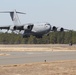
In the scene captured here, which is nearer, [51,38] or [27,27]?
[27,27]

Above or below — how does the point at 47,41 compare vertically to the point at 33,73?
below

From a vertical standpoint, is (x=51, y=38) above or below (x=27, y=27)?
below

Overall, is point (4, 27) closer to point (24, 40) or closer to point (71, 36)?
point (24, 40)

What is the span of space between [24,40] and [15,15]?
1568 inches

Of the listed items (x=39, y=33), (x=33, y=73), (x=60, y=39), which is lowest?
(x=60, y=39)

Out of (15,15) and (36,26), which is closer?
(36,26)

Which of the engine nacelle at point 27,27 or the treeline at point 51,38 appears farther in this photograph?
the treeline at point 51,38

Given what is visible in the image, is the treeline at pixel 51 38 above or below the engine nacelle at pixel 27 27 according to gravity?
below

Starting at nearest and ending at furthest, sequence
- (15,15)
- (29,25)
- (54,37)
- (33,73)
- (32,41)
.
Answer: (33,73)
(29,25)
(15,15)
(32,41)
(54,37)

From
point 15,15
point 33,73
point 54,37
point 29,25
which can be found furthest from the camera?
point 54,37

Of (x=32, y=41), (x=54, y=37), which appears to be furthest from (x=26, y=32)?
(x=54, y=37)

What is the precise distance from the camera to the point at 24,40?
463 ft

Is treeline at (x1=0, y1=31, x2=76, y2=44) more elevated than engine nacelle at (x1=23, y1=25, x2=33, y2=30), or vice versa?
engine nacelle at (x1=23, y1=25, x2=33, y2=30)

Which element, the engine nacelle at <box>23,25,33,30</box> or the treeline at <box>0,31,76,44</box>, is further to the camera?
the treeline at <box>0,31,76,44</box>
